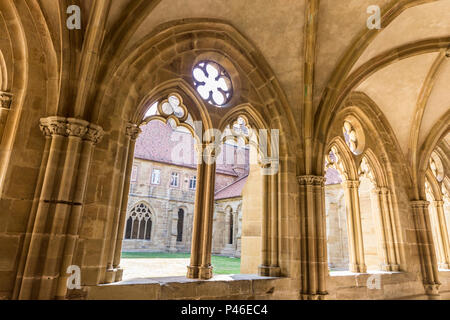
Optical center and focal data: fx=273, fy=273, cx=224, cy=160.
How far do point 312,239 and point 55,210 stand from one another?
4.04 metres

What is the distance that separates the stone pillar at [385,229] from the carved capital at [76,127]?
7.11 meters

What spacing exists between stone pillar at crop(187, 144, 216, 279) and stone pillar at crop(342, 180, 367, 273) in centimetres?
356

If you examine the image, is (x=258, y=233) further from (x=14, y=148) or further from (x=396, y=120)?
(x=396, y=120)

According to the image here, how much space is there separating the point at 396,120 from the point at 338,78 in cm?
328

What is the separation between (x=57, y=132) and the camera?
3129mm

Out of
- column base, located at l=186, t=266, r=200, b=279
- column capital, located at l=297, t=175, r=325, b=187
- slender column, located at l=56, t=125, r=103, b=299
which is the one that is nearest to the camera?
slender column, located at l=56, t=125, r=103, b=299

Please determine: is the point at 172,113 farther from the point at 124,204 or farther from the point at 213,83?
the point at 124,204

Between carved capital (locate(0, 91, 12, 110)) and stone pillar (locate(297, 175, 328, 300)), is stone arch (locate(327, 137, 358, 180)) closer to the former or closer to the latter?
stone pillar (locate(297, 175, 328, 300))

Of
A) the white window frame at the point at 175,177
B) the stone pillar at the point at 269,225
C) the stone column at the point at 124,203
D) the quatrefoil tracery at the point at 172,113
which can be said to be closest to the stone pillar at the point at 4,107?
the stone column at the point at 124,203

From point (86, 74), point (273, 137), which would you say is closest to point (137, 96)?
point (86, 74)

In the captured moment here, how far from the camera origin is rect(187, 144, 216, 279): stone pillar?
415 cm

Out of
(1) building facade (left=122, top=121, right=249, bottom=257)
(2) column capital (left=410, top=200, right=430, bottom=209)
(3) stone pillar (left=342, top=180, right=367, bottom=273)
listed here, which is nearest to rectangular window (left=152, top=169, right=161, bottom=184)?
(1) building facade (left=122, top=121, right=249, bottom=257)

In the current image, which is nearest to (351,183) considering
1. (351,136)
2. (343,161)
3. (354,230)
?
(343,161)

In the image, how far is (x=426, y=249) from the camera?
22.9ft
